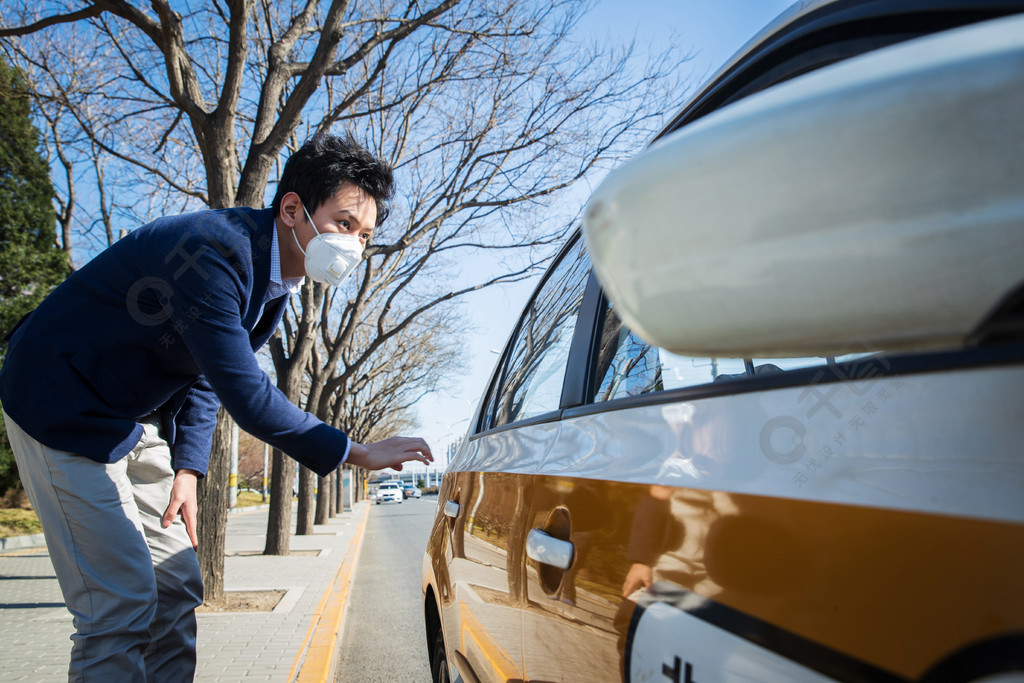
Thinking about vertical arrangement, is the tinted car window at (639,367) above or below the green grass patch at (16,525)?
above

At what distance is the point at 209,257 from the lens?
210 centimetres

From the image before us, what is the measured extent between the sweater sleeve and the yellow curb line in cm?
281

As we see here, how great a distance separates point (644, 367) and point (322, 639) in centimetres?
496

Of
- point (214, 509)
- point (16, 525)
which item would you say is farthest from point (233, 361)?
point (16, 525)

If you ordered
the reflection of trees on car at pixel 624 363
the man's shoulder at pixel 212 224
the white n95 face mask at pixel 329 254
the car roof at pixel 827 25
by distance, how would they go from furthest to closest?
the white n95 face mask at pixel 329 254, the man's shoulder at pixel 212 224, the reflection of trees on car at pixel 624 363, the car roof at pixel 827 25

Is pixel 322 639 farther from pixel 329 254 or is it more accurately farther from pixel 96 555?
pixel 329 254

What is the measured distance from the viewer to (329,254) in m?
2.52

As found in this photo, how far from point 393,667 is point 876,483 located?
5.42m

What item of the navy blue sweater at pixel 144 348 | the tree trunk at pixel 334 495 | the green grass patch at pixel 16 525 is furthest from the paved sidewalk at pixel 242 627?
the tree trunk at pixel 334 495

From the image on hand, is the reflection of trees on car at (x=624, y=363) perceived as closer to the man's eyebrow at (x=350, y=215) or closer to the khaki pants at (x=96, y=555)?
the man's eyebrow at (x=350, y=215)

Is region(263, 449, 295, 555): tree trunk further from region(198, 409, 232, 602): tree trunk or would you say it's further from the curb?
region(198, 409, 232, 602): tree trunk

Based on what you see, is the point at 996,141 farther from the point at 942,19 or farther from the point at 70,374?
the point at 70,374

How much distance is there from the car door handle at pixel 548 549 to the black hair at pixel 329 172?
150cm

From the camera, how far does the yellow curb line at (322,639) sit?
4.58 metres
